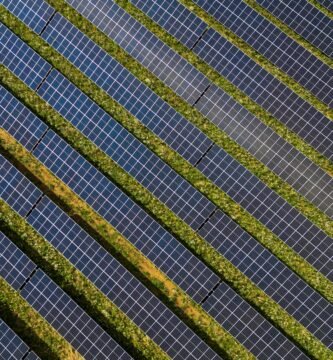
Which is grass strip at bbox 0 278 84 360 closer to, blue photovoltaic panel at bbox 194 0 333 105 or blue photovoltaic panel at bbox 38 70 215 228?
blue photovoltaic panel at bbox 38 70 215 228

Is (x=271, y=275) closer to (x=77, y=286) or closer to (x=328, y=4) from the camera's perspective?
(x=77, y=286)

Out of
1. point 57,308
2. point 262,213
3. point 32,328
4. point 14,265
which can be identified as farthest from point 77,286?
point 262,213

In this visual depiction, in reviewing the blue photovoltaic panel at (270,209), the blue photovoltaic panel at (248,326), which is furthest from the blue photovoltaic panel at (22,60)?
the blue photovoltaic panel at (248,326)

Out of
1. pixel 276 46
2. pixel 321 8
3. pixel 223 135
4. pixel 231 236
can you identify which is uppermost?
pixel 321 8

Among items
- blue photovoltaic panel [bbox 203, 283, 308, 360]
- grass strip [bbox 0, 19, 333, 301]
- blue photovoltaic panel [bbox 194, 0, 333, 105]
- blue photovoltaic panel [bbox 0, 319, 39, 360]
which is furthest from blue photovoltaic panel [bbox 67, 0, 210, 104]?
blue photovoltaic panel [bbox 0, 319, 39, 360]

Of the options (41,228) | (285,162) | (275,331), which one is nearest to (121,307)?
(41,228)

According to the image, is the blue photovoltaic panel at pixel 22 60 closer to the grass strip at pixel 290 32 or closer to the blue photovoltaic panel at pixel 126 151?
the blue photovoltaic panel at pixel 126 151
